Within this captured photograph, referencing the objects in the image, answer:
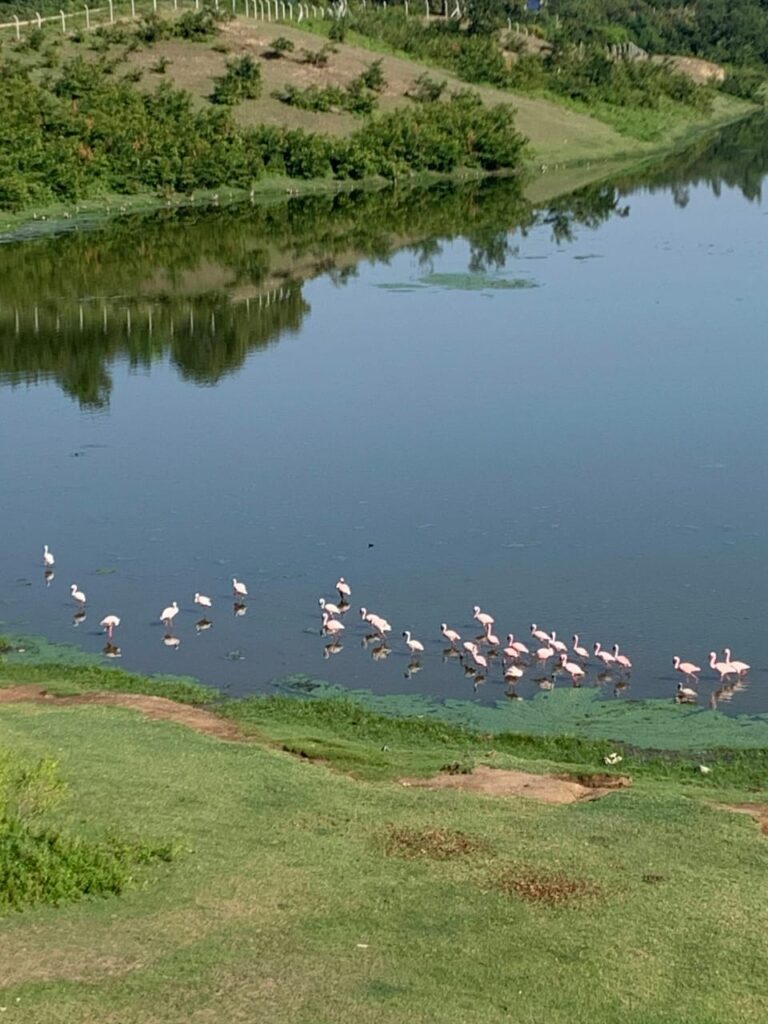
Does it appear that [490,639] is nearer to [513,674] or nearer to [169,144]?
[513,674]

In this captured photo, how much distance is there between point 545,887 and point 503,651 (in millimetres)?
9125

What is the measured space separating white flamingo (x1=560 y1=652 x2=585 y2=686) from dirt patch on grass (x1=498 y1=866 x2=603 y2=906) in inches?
297

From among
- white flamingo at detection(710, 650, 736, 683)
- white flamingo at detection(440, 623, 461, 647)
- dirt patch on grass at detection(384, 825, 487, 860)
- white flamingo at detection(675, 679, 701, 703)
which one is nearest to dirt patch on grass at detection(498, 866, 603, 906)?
dirt patch on grass at detection(384, 825, 487, 860)

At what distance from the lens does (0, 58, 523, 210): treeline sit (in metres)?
66.8

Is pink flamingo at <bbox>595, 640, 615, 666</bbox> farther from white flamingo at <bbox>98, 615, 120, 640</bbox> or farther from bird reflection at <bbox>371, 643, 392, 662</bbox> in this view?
white flamingo at <bbox>98, 615, 120, 640</bbox>

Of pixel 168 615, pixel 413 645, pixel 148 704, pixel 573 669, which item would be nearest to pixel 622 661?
pixel 573 669

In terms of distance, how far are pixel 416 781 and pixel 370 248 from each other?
42115 mm

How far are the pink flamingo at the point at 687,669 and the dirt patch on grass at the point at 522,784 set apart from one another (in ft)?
11.6

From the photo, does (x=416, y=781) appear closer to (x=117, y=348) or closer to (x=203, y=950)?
(x=203, y=950)

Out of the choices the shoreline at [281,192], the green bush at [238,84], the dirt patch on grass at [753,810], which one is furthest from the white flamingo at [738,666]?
the green bush at [238,84]

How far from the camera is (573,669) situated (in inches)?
885

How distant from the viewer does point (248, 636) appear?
24844 mm

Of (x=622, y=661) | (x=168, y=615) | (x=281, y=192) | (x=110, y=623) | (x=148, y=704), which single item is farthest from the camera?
(x=281, y=192)

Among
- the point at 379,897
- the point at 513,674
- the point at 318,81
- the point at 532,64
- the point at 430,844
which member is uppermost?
the point at 532,64
